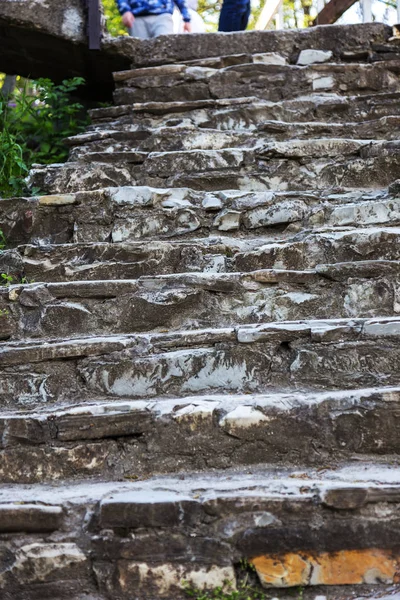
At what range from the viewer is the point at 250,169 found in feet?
12.3

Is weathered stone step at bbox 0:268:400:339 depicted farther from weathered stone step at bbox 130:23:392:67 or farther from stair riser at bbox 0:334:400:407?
weathered stone step at bbox 130:23:392:67

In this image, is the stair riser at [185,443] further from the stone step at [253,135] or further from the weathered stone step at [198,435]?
the stone step at [253,135]

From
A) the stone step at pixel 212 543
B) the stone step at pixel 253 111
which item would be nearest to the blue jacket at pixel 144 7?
the stone step at pixel 253 111

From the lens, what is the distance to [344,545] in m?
1.76

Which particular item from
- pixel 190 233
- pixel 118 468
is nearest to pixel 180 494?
pixel 118 468

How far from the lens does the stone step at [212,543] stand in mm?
1752

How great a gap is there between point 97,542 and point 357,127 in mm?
3120

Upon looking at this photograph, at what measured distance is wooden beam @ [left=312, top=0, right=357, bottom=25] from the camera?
21.9ft

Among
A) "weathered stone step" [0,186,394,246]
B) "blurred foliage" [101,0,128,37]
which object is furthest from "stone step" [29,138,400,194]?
"blurred foliage" [101,0,128,37]

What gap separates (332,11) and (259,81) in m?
2.70

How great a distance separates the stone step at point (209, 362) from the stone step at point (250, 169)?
1.40 meters

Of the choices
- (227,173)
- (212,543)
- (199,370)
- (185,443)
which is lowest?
(212,543)

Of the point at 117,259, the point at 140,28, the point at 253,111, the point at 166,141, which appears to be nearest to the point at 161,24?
the point at 140,28

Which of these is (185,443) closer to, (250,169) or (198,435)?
(198,435)
